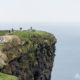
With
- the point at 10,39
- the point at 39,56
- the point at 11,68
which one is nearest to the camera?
the point at 11,68

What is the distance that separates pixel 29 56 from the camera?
5288cm

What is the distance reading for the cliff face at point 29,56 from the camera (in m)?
49.9

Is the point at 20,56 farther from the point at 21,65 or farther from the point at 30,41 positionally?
the point at 30,41

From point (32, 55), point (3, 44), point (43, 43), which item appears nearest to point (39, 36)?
point (43, 43)

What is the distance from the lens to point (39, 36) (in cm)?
5850

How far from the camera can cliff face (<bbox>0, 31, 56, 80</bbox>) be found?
49906mm

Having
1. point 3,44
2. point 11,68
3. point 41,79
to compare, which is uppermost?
point 3,44

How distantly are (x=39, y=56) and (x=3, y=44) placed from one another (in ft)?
31.5

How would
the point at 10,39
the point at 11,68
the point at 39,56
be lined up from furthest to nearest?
1. the point at 39,56
2. the point at 10,39
3. the point at 11,68

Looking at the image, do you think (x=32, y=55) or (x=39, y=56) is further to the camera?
(x=39, y=56)

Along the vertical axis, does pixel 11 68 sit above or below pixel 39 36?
below

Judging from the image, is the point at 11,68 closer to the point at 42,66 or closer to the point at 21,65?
the point at 21,65

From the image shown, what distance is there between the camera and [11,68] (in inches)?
1940

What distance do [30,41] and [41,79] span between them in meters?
9.55
